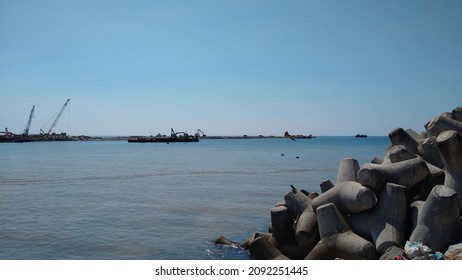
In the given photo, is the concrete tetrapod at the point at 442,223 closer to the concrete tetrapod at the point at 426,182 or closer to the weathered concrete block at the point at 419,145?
the concrete tetrapod at the point at 426,182

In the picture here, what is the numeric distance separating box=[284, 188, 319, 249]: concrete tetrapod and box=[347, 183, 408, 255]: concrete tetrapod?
68 centimetres

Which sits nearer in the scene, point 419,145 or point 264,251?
point 264,251

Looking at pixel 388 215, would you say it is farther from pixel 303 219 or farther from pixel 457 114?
pixel 457 114

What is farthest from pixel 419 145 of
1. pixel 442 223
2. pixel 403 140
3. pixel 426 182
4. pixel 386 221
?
Answer: pixel 442 223

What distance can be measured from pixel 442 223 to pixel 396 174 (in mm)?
1342

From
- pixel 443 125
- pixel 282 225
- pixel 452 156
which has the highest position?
pixel 443 125

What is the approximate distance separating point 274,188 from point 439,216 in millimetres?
13645

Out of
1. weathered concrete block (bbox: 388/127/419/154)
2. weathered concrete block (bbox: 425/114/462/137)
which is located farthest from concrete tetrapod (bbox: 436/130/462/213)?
weathered concrete block (bbox: 388/127/419/154)

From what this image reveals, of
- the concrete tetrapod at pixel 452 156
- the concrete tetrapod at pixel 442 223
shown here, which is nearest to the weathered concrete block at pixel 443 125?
the concrete tetrapod at pixel 452 156

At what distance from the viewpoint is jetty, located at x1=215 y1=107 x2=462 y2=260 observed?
250 inches

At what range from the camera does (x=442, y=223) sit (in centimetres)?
636

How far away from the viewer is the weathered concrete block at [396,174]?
7.44 metres

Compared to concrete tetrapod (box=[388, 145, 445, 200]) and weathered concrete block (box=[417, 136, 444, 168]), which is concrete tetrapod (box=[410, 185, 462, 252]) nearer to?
concrete tetrapod (box=[388, 145, 445, 200])

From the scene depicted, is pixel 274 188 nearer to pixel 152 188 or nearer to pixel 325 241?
pixel 152 188
